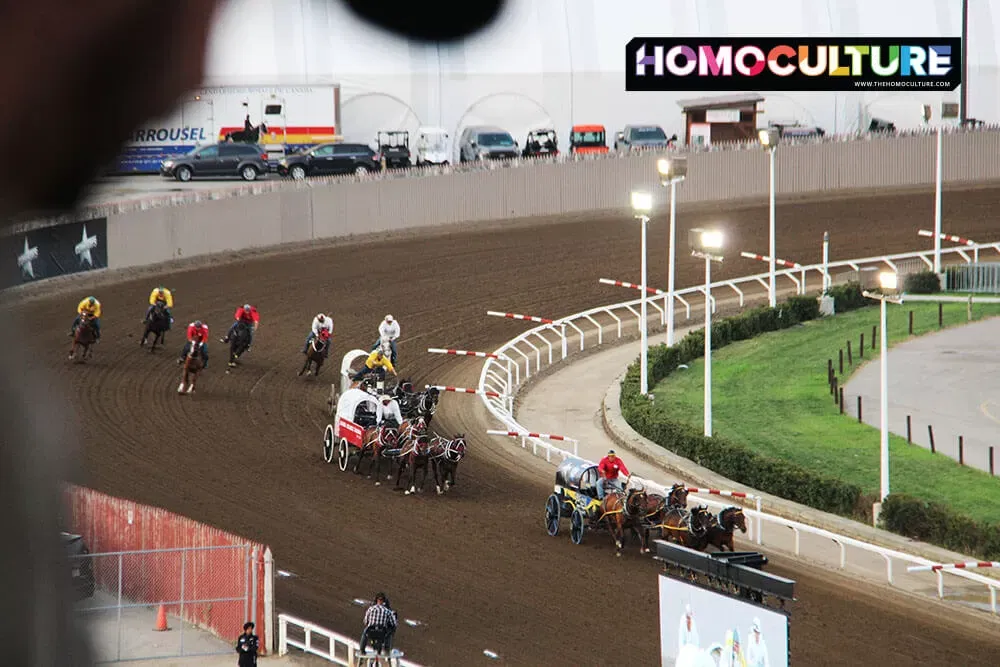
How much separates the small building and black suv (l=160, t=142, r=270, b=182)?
42.8 ft

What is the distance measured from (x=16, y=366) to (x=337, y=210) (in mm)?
35255

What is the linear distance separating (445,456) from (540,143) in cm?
3068

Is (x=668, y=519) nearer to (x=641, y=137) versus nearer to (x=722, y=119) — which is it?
(x=641, y=137)

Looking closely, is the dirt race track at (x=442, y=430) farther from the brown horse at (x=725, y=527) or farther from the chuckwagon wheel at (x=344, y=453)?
the brown horse at (x=725, y=527)

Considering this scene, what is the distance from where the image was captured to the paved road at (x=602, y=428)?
1516cm

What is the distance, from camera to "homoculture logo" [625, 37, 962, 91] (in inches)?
1766

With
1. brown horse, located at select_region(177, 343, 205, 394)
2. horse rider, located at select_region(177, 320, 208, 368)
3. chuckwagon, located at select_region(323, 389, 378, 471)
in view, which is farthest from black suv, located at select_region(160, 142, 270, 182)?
chuckwagon, located at select_region(323, 389, 378, 471)

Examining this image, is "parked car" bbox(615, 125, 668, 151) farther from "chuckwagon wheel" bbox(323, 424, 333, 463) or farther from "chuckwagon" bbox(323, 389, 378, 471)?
"chuckwagon" bbox(323, 389, 378, 471)

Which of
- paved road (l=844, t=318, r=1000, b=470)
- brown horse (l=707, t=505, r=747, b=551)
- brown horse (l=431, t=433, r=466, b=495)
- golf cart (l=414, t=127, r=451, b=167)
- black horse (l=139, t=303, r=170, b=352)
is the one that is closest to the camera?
brown horse (l=707, t=505, r=747, b=551)

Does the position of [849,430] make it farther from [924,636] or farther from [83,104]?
[83,104]

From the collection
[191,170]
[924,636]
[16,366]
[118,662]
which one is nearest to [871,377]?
[924,636]

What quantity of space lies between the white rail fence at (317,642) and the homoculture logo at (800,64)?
31.6 m

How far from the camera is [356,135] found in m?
45.4

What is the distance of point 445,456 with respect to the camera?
713 inches
